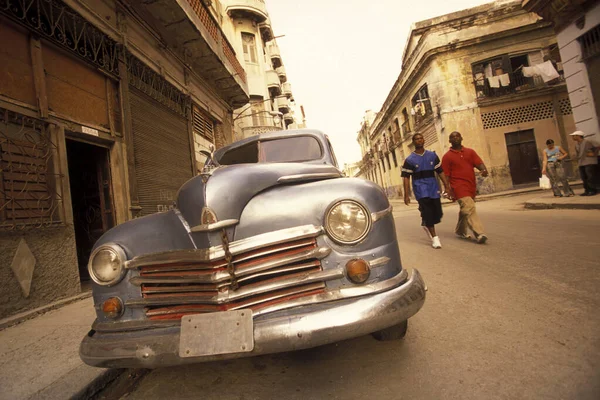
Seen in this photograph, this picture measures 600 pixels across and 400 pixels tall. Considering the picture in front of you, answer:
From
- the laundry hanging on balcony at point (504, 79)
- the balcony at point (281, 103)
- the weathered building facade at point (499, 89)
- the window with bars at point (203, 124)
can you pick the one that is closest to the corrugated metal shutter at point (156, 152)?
the window with bars at point (203, 124)

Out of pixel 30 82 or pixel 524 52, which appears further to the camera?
pixel 524 52

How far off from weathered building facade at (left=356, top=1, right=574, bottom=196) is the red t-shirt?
41.5ft

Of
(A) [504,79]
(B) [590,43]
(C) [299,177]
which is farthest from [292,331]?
(A) [504,79]

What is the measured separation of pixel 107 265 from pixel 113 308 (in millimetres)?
234

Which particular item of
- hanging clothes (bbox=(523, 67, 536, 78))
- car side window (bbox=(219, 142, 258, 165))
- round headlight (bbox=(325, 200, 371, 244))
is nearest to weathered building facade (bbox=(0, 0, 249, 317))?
car side window (bbox=(219, 142, 258, 165))

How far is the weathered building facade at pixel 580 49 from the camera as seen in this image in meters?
8.07

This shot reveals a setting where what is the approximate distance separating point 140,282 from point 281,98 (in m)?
24.1

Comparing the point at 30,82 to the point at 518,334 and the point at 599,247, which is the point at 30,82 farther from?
the point at 599,247

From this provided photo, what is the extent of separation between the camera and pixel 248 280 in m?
1.56

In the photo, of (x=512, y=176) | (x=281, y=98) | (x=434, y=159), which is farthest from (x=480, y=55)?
(x=434, y=159)

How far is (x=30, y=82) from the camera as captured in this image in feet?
13.3

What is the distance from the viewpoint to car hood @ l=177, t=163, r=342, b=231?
1592mm

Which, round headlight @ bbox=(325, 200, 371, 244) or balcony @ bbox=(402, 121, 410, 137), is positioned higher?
balcony @ bbox=(402, 121, 410, 137)

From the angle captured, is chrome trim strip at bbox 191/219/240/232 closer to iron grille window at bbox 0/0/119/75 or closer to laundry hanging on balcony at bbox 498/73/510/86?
iron grille window at bbox 0/0/119/75
